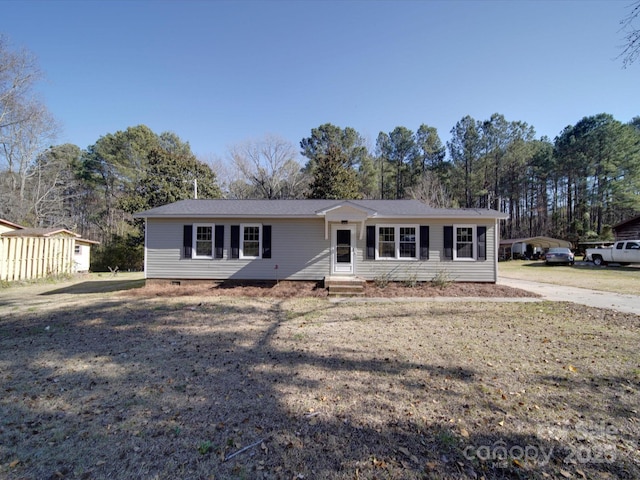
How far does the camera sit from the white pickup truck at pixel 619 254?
62.0ft

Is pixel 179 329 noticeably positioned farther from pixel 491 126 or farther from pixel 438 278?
pixel 491 126

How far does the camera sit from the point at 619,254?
64.5ft

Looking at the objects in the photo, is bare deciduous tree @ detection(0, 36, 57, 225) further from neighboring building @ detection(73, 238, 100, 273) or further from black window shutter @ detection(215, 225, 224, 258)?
black window shutter @ detection(215, 225, 224, 258)

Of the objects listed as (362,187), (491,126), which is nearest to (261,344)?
(362,187)

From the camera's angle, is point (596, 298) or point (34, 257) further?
point (34, 257)

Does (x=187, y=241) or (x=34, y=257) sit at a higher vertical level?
(x=187, y=241)

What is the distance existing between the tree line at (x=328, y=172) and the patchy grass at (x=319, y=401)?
17.1 meters

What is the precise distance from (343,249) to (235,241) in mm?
4280

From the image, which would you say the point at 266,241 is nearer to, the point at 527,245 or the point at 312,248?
the point at 312,248

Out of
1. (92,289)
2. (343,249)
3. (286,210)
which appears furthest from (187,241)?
(343,249)

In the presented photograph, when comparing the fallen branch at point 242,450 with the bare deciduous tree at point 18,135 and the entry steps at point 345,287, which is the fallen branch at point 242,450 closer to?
the entry steps at point 345,287

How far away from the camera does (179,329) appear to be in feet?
19.4

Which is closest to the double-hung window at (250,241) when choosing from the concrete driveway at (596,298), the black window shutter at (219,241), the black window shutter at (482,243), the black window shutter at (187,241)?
the black window shutter at (219,241)

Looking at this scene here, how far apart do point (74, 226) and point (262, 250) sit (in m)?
24.9
